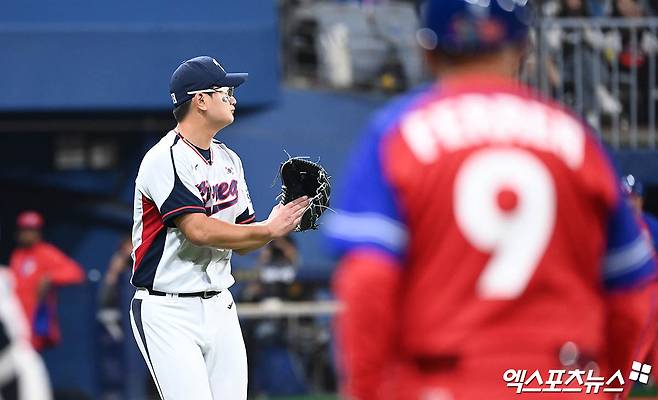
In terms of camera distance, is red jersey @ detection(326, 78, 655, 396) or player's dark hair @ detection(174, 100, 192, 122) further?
player's dark hair @ detection(174, 100, 192, 122)

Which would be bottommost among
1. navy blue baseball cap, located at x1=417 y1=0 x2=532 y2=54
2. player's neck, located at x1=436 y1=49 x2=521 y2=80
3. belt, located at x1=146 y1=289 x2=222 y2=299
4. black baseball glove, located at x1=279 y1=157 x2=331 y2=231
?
belt, located at x1=146 y1=289 x2=222 y2=299

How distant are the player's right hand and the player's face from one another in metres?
0.51

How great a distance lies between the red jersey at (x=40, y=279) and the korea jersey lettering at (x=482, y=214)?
9.99 meters

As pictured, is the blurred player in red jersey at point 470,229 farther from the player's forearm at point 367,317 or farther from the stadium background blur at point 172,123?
the stadium background blur at point 172,123

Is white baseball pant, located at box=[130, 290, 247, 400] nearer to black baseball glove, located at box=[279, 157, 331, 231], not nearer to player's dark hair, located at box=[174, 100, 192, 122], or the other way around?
black baseball glove, located at box=[279, 157, 331, 231]

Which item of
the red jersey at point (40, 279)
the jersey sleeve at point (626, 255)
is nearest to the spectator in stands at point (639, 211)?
the jersey sleeve at point (626, 255)

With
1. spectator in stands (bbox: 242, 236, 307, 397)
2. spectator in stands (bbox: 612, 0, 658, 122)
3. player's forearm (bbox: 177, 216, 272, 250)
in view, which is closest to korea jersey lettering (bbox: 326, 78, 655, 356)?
player's forearm (bbox: 177, 216, 272, 250)

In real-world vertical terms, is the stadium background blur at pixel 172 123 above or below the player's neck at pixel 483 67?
below

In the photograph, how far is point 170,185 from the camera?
19.8 feet

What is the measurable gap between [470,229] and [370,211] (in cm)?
23

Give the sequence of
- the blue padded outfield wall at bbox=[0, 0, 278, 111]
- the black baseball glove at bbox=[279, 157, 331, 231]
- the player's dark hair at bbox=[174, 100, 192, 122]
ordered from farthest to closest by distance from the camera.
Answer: the blue padded outfield wall at bbox=[0, 0, 278, 111] < the player's dark hair at bbox=[174, 100, 192, 122] < the black baseball glove at bbox=[279, 157, 331, 231]

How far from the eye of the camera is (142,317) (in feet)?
20.4

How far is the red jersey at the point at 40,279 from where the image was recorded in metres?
12.8

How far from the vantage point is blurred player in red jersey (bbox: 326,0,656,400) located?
3.11 m
